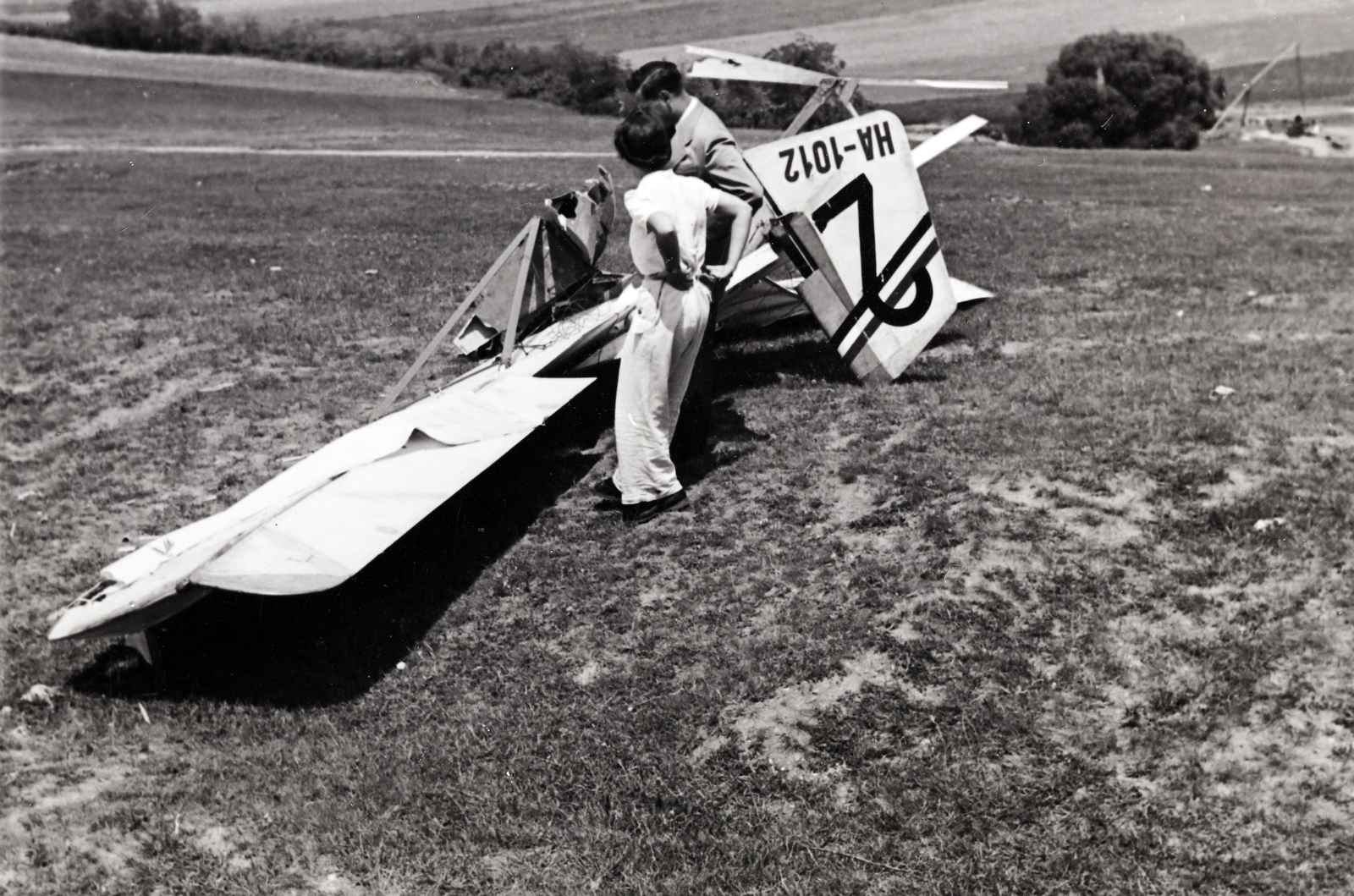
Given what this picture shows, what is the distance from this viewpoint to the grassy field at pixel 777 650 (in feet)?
14.0

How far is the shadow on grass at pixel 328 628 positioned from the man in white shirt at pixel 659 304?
2.80ft

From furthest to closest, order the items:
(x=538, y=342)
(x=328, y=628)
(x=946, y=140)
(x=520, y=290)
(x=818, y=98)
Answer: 1. (x=946, y=140)
2. (x=818, y=98)
3. (x=538, y=342)
4. (x=520, y=290)
5. (x=328, y=628)

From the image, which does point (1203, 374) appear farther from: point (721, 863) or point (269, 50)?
point (269, 50)

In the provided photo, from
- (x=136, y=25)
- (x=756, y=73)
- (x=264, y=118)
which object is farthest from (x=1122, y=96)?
(x=136, y=25)

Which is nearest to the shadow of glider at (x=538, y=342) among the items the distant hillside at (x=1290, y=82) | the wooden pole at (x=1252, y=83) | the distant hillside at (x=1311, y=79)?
the distant hillside at (x=1290, y=82)

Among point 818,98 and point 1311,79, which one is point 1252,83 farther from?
point 818,98

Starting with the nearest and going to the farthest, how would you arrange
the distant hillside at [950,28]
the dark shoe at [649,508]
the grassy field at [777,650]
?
1. the grassy field at [777,650]
2. the dark shoe at [649,508]
3. the distant hillside at [950,28]

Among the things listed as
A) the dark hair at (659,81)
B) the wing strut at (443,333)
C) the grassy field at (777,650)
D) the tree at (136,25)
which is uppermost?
the tree at (136,25)

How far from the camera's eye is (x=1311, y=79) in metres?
33.4

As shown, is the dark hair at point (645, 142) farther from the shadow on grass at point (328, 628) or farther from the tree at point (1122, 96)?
the tree at point (1122, 96)

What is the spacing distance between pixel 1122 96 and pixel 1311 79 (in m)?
6.31

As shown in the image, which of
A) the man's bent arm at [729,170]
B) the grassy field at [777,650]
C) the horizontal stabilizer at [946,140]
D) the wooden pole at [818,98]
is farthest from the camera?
the horizontal stabilizer at [946,140]

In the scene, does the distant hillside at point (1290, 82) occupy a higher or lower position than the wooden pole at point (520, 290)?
higher

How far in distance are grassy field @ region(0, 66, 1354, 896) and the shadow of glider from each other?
45 centimetres
